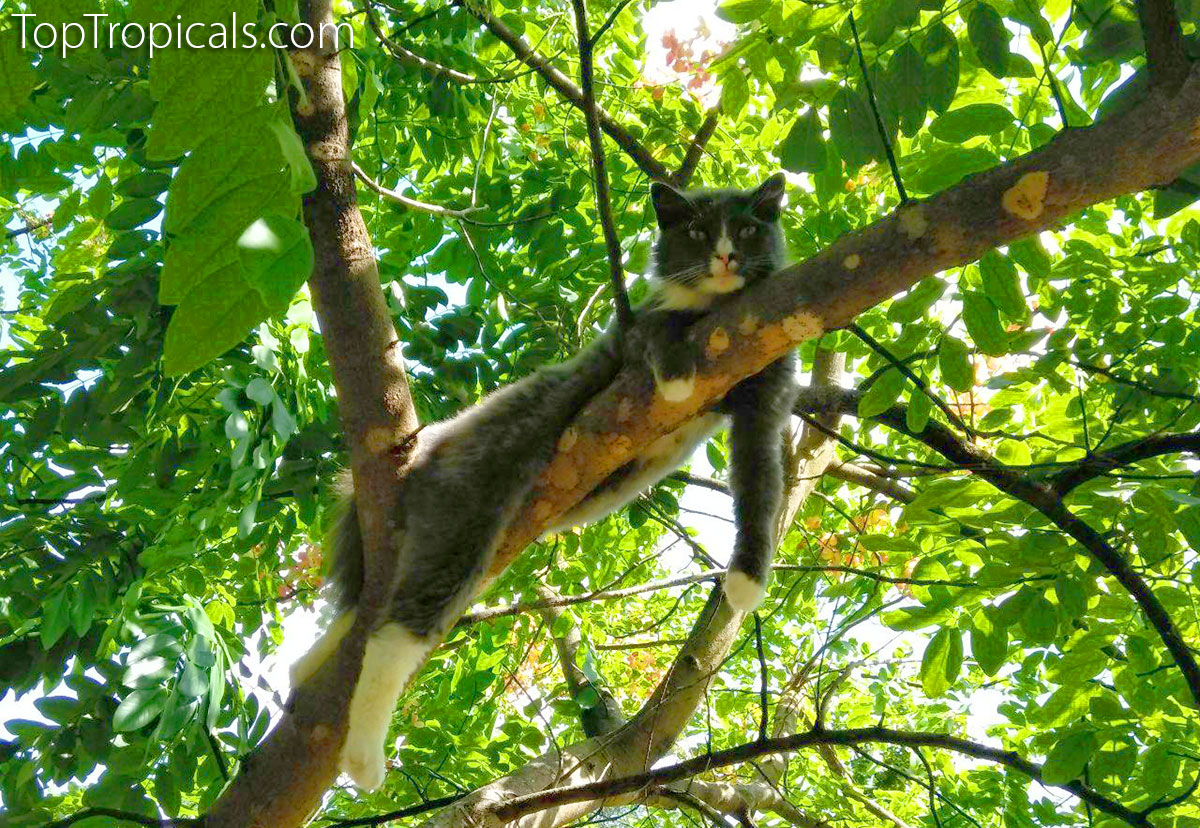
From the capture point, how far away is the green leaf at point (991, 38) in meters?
2.75

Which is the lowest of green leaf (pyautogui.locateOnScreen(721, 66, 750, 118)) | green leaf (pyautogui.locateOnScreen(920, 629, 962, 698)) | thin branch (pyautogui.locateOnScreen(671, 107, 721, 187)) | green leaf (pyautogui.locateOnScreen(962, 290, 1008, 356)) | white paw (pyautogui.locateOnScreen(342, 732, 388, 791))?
white paw (pyautogui.locateOnScreen(342, 732, 388, 791))

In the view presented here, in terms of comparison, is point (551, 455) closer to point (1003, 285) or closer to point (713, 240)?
point (713, 240)

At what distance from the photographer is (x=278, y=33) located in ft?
4.03

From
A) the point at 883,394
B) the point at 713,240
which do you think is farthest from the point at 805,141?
the point at 713,240

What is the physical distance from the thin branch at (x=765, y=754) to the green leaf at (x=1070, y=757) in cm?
22

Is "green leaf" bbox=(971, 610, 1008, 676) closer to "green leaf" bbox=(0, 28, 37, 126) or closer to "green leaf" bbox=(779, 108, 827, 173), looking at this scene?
"green leaf" bbox=(779, 108, 827, 173)

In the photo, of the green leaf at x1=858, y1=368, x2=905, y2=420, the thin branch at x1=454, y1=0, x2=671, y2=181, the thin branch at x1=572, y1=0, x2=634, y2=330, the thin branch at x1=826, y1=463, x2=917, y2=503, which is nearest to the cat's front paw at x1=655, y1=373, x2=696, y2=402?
the thin branch at x1=572, y1=0, x2=634, y2=330

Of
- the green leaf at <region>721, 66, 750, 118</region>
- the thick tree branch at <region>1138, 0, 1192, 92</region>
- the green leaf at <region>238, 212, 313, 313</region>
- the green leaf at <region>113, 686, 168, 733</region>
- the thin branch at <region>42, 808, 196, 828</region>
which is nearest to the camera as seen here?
the green leaf at <region>238, 212, 313, 313</region>

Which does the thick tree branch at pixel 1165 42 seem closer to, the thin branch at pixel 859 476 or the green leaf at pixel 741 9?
the green leaf at pixel 741 9

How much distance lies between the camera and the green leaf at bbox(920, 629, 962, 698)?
10.5 ft

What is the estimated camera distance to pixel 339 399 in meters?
3.07

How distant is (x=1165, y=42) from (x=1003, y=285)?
3.05 ft

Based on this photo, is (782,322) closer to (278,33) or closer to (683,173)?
(278,33)

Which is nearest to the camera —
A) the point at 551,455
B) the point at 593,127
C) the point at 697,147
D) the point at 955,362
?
the point at 593,127
